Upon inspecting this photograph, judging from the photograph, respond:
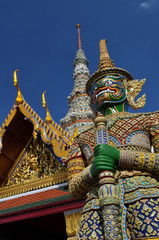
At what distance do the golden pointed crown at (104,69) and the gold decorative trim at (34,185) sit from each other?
1.60 metres

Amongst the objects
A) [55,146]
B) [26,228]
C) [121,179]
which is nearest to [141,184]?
[121,179]

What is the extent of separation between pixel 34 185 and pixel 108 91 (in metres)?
2.24

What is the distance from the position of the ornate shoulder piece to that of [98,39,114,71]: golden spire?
0.37m

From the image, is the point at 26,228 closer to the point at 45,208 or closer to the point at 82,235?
the point at 45,208

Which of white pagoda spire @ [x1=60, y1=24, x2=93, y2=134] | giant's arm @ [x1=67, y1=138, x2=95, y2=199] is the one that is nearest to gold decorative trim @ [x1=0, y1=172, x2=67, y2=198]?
giant's arm @ [x1=67, y1=138, x2=95, y2=199]

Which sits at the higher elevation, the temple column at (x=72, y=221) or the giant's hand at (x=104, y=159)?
the giant's hand at (x=104, y=159)

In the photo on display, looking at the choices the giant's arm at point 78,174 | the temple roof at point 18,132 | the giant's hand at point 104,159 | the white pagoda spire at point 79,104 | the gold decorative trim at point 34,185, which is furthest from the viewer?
the white pagoda spire at point 79,104

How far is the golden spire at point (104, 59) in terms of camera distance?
11.1 ft

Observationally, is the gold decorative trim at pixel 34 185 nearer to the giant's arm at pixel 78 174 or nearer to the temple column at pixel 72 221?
the temple column at pixel 72 221

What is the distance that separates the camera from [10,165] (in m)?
5.11

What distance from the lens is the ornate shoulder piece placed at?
3061 millimetres

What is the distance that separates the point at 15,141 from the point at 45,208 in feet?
6.27

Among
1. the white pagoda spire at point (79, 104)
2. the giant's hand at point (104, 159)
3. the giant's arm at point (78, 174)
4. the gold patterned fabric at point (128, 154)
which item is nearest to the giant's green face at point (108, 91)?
the gold patterned fabric at point (128, 154)

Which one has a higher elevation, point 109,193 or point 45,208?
point 45,208
